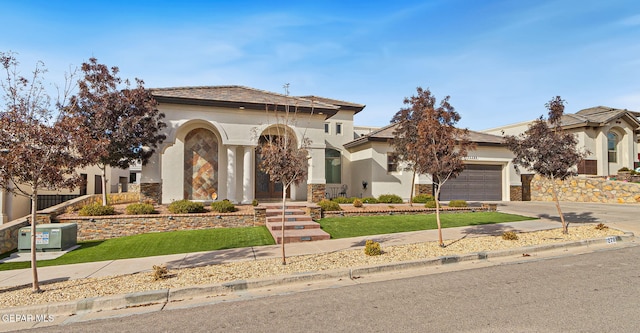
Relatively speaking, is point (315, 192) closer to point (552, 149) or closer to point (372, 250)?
point (372, 250)

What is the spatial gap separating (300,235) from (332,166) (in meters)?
13.3

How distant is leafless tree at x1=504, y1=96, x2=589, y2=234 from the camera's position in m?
10.8

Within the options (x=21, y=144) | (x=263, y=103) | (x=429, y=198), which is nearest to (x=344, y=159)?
(x=429, y=198)

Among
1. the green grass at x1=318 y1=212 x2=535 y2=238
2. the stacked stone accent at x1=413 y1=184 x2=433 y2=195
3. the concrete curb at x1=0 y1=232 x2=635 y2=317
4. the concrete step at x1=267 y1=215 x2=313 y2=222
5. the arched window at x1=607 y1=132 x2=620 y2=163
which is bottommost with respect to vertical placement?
the concrete curb at x1=0 y1=232 x2=635 y2=317

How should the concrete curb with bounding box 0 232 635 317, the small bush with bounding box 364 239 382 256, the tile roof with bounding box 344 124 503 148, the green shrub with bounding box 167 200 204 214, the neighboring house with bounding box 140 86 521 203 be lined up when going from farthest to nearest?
1. the tile roof with bounding box 344 124 503 148
2. the neighboring house with bounding box 140 86 521 203
3. the green shrub with bounding box 167 200 204 214
4. the small bush with bounding box 364 239 382 256
5. the concrete curb with bounding box 0 232 635 317

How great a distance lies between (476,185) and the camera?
2280 centimetres

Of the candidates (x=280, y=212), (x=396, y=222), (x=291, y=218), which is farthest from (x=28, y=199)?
(x=396, y=222)

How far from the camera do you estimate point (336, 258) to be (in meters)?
8.22

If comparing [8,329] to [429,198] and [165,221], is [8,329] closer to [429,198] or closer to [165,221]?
[165,221]

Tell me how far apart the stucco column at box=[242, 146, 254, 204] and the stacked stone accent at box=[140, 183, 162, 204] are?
3.83m

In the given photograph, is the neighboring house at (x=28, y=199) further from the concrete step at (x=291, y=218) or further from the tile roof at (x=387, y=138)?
the tile roof at (x=387, y=138)

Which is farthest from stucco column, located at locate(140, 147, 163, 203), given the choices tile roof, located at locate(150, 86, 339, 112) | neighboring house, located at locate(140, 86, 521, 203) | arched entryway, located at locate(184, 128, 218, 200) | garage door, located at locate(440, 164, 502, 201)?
garage door, located at locate(440, 164, 502, 201)

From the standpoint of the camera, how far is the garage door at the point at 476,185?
2219 centimetres

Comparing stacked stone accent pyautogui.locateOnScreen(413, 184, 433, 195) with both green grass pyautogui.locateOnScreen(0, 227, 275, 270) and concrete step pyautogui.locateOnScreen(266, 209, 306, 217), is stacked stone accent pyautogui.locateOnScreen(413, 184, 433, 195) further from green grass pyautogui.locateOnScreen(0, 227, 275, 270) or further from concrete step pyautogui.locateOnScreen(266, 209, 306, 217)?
green grass pyautogui.locateOnScreen(0, 227, 275, 270)
